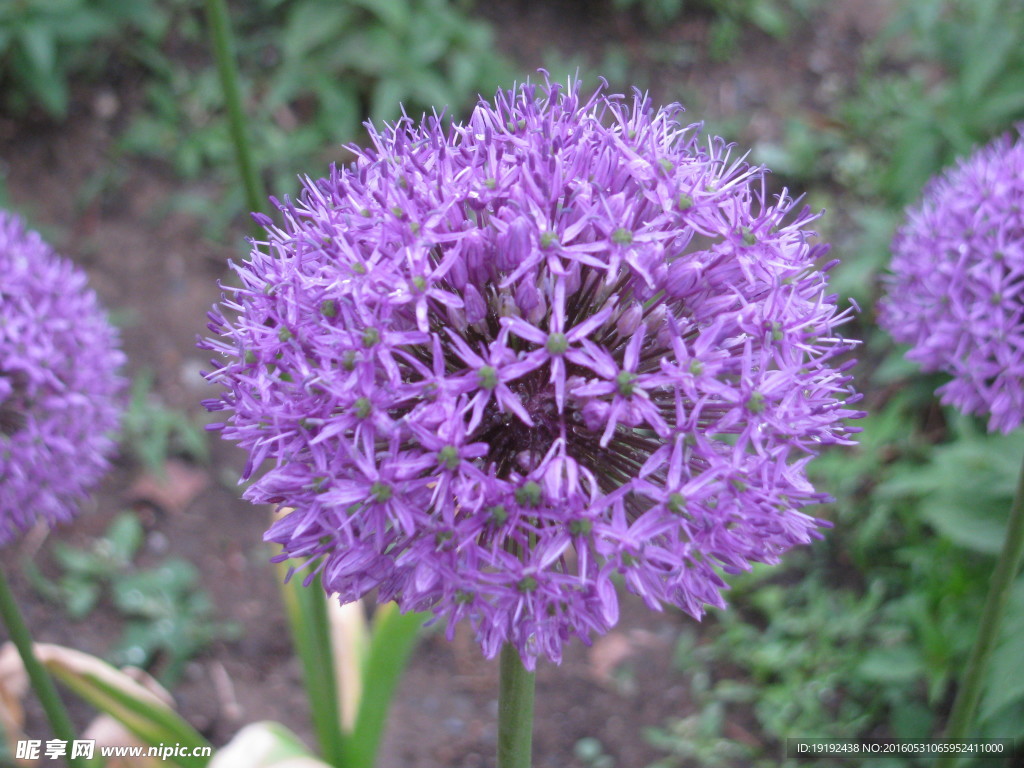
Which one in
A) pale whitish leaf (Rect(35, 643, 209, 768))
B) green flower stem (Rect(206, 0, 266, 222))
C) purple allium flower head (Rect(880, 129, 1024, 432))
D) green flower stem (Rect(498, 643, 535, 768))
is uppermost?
green flower stem (Rect(206, 0, 266, 222))

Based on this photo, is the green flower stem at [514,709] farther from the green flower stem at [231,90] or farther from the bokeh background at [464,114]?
the bokeh background at [464,114]

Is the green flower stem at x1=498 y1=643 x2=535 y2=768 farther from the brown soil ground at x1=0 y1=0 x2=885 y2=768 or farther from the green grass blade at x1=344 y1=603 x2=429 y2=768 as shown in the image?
the brown soil ground at x1=0 y1=0 x2=885 y2=768

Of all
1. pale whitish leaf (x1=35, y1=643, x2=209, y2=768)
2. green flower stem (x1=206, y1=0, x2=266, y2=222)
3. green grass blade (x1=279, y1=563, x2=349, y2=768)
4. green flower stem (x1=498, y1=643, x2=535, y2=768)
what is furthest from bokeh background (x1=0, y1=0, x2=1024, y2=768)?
green flower stem (x1=206, y1=0, x2=266, y2=222)

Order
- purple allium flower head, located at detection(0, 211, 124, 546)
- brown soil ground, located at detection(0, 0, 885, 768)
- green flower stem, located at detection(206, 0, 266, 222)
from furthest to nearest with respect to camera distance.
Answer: brown soil ground, located at detection(0, 0, 885, 768) < purple allium flower head, located at detection(0, 211, 124, 546) < green flower stem, located at detection(206, 0, 266, 222)

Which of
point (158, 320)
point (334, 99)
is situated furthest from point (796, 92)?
point (158, 320)

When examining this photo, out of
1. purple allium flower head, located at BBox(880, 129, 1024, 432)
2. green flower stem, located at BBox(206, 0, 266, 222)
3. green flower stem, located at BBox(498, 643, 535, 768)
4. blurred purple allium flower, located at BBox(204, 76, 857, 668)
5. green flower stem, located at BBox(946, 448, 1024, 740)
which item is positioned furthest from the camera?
green flower stem, located at BBox(206, 0, 266, 222)
